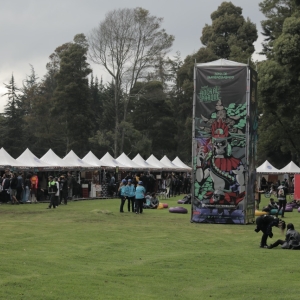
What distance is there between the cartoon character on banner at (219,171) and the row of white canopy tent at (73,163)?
53.8 ft

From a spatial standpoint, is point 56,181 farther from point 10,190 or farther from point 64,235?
point 64,235

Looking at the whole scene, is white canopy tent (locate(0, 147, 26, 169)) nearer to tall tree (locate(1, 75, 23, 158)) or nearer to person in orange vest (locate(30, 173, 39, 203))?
person in orange vest (locate(30, 173, 39, 203))

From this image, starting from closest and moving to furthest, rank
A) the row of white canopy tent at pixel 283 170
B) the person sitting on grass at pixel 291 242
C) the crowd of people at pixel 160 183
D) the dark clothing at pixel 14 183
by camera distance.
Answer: the person sitting on grass at pixel 291 242 → the dark clothing at pixel 14 183 → the crowd of people at pixel 160 183 → the row of white canopy tent at pixel 283 170

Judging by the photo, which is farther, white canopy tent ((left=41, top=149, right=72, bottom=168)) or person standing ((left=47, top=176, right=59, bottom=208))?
white canopy tent ((left=41, top=149, right=72, bottom=168))

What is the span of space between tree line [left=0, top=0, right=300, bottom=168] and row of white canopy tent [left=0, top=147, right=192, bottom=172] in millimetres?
9523

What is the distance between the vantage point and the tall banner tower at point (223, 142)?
2678 cm

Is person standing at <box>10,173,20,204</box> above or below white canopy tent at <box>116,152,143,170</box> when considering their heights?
below

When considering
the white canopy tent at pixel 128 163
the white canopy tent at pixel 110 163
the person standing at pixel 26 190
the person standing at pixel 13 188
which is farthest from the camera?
the white canopy tent at pixel 128 163

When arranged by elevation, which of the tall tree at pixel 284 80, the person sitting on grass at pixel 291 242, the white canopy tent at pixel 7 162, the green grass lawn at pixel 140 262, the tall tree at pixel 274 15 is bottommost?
the green grass lawn at pixel 140 262

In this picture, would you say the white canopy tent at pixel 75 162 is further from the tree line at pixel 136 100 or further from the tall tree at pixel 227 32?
the tall tree at pixel 227 32

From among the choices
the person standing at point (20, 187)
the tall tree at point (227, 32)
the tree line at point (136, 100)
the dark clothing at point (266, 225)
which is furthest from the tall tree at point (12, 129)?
the dark clothing at point (266, 225)

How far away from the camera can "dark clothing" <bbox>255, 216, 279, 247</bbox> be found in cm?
1889

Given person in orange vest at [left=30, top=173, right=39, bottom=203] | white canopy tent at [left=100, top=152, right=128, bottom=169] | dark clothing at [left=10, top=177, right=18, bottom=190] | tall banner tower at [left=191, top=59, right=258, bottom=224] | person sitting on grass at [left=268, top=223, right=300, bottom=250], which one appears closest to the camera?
person sitting on grass at [left=268, top=223, right=300, bottom=250]

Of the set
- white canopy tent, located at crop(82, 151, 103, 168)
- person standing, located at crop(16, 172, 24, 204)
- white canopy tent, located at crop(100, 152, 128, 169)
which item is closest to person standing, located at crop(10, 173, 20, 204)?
person standing, located at crop(16, 172, 24, 204)
